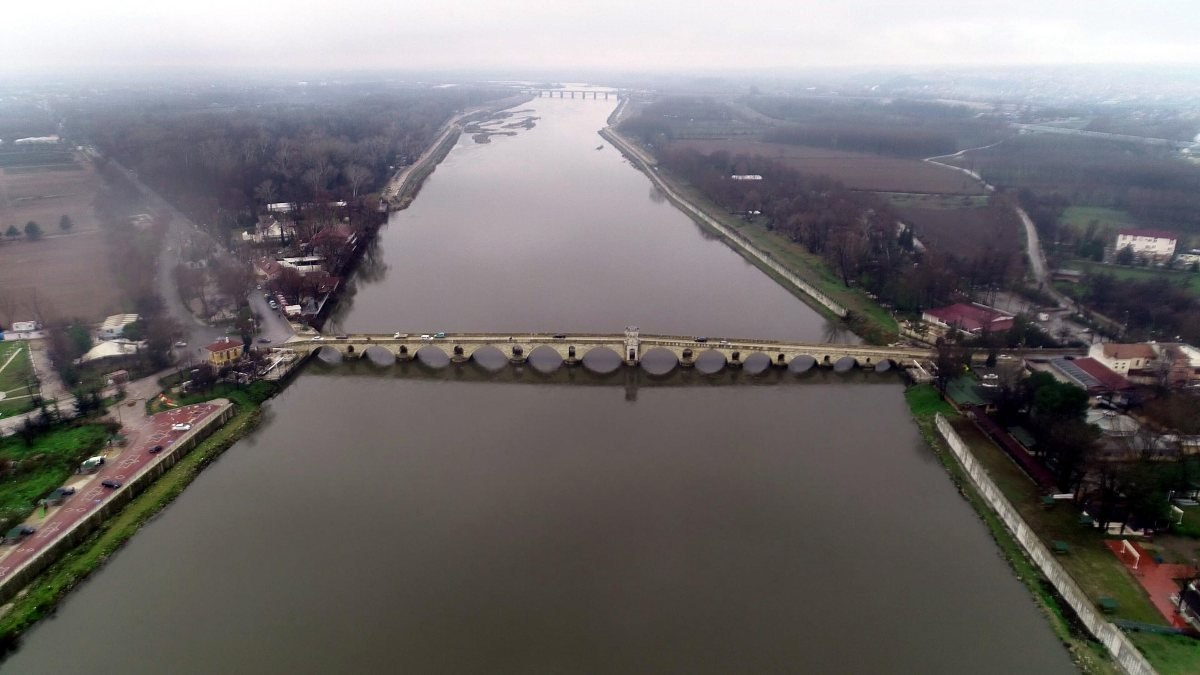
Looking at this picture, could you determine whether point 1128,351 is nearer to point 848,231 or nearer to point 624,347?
point 624,347

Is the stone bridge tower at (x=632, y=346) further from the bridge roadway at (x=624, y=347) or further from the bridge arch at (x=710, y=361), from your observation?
the bridge arch at (x=710, y=361)

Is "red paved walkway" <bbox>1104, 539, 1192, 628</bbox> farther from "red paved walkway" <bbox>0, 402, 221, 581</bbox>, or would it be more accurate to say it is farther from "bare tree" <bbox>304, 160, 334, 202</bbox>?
"bare tree" <bbox>304, 160, 334, 202</bbox>

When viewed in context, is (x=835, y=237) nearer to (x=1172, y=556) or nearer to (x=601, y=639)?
(x=1172, y=556)

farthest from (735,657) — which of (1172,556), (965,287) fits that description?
(965,287)

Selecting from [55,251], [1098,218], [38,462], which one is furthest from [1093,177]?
[55,251]

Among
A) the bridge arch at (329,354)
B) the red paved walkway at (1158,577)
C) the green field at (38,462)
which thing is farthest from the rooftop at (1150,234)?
the green field at (38,462)

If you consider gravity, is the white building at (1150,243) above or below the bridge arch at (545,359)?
above
